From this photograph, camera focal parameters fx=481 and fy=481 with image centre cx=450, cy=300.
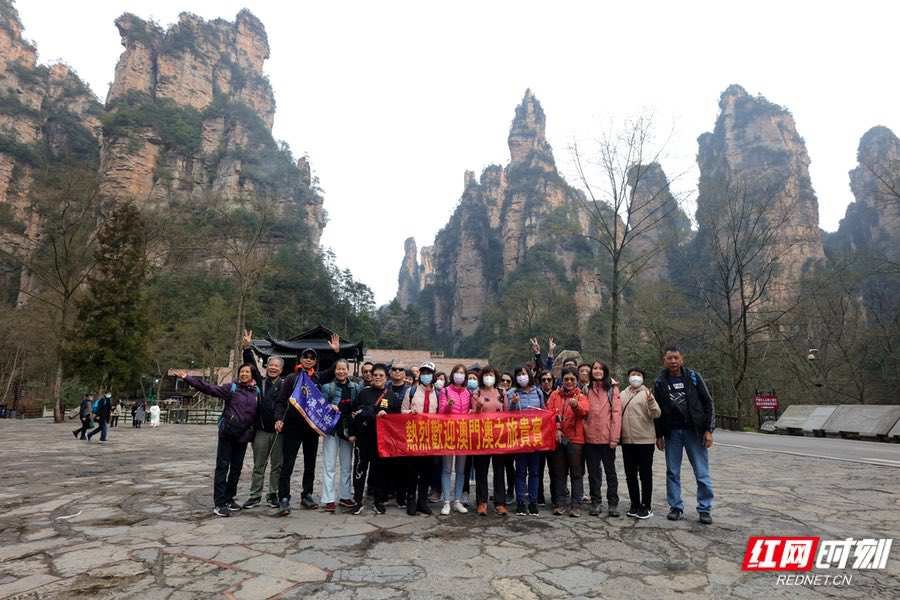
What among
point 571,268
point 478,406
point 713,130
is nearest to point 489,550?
point 478,406

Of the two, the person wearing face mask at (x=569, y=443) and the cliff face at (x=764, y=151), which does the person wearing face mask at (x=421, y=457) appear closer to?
the person wearing face mask at (x=569, y=443)

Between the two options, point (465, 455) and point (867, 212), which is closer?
point (465, 455)

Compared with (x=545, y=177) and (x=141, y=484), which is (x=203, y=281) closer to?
(x=141, y=484)

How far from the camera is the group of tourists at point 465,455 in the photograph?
207 inches

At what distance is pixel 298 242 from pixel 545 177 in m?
46.3

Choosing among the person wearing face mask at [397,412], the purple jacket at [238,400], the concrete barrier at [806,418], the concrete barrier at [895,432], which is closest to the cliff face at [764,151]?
the concrete barrier at [806,418]

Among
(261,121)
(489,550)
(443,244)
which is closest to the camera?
(489,550)

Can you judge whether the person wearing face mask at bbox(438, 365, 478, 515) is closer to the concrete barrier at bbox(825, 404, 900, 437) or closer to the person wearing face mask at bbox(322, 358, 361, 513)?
the person wearing face mask at bbox(322, 358, 361, 513)

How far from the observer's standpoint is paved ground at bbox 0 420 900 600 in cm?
333

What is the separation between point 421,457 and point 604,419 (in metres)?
2.14

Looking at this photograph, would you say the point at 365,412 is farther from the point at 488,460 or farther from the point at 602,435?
the point at 602,435

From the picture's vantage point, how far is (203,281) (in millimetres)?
47625

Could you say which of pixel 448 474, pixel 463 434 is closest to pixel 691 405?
pixel 463 434

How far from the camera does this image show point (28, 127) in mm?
59188
